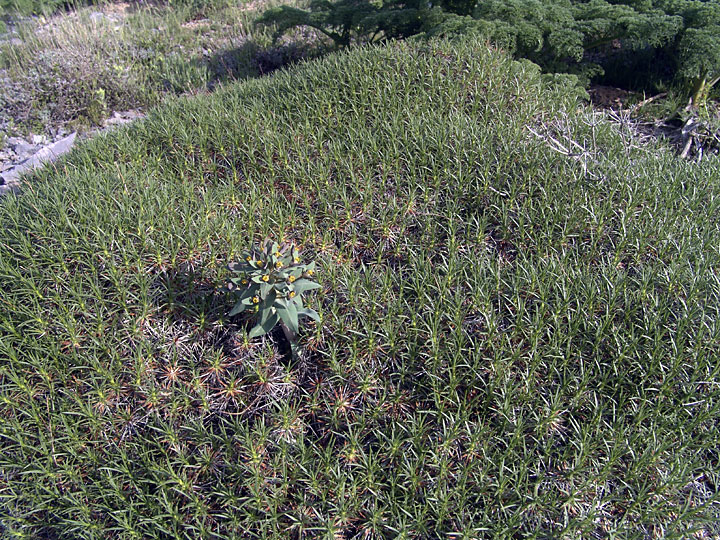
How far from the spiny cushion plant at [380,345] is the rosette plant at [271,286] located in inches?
11.0

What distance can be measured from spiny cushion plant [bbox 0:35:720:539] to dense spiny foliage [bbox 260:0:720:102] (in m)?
1.39

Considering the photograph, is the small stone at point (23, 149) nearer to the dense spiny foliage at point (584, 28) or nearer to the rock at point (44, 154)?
the rock at point (44, 154)

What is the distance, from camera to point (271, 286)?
2.44 meters

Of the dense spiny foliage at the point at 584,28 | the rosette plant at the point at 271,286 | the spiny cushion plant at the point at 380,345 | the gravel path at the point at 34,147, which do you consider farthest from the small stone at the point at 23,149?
the rosette plant at the point at 271,286

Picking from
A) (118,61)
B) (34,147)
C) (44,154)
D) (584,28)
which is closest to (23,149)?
→ (34,147)

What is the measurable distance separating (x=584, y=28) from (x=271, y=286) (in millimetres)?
4186

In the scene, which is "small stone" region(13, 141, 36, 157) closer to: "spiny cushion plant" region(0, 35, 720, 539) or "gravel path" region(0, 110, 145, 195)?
"gravel path" region(0, 110, 145, 195)

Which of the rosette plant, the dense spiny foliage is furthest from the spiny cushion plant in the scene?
the dense spiny foliage

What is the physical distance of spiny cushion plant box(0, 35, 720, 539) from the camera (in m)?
2.24

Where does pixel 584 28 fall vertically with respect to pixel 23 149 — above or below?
above

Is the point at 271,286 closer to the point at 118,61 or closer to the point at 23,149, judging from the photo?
the point at 23,149

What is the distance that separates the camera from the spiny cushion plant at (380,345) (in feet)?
7.34

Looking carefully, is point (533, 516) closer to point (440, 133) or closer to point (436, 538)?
point (436, 538)

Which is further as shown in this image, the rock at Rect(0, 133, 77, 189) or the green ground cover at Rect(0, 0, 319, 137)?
the green ground cover at Rect(0, 0, 319, 137)
